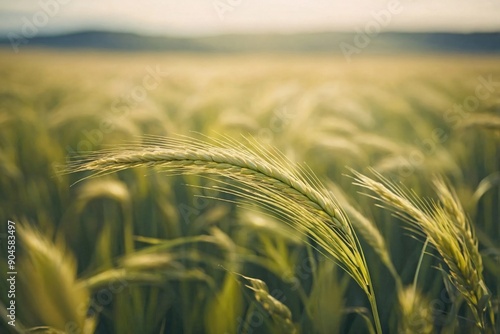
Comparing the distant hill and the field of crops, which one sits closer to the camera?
the field of crops

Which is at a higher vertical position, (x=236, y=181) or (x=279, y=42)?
(x=279, y=42)

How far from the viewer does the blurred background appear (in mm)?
1542

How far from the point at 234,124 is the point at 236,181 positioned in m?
0.19

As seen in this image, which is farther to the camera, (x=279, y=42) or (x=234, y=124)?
(x=279, y=42)

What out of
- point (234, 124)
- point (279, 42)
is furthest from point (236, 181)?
point (279, 42)

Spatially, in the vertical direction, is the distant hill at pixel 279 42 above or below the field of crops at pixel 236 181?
above

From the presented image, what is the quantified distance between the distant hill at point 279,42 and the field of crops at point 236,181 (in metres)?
0.04

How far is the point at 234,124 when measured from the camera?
5.24 ft

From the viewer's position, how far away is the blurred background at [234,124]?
1.54 metres

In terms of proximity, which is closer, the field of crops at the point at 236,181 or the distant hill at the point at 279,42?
the field of crops at the point at 236,181

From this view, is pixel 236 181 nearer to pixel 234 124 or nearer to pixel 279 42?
pixel 234 124

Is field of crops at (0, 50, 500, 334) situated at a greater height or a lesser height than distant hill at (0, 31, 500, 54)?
lesser

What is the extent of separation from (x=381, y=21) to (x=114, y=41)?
3.00 feet

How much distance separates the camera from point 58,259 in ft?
3.86
